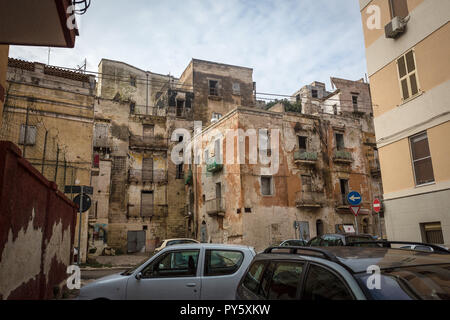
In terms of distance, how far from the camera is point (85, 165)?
2145 cm

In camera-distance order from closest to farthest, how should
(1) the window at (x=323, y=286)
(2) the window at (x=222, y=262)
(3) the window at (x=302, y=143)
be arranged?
(1) the window at (x=323, y=286)
(2) the window at (x=222, y=262)
(3) the window at (x=302, y=143)

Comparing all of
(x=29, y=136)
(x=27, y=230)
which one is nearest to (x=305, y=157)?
(x=29, y=136)

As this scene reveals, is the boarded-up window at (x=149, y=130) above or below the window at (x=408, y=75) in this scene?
above

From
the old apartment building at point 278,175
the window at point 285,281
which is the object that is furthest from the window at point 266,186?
the window at point 285,281

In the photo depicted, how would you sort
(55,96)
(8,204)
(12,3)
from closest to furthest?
(8,204)
(12,3)
(55,96)

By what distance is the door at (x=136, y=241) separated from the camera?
31125mm

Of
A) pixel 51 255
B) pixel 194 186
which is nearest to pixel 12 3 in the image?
pixel 51 255

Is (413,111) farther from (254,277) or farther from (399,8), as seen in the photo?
(254,277)

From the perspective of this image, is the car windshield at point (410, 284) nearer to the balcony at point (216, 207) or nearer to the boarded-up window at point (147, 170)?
the balcony at point (216, 207)

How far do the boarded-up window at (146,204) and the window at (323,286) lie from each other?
100ft

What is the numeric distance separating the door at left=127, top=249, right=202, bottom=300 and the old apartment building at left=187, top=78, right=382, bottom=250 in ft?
62.5

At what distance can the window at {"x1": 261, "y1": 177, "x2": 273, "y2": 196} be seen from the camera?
90.8 ft
